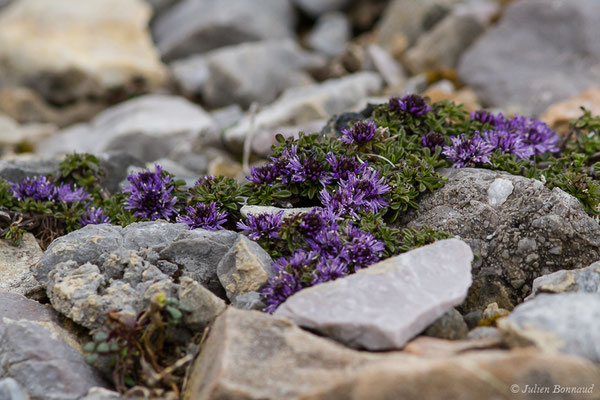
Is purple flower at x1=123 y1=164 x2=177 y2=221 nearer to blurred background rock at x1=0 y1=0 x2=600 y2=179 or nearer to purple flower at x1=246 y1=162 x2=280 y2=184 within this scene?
purple flower at x1=246 y1=162 x2=280 y2=184

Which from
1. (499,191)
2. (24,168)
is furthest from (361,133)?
(24,168)

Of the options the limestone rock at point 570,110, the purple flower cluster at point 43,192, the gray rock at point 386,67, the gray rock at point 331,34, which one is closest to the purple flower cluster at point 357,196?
the purple flower cluster at point 43,192

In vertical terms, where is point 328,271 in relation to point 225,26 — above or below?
above

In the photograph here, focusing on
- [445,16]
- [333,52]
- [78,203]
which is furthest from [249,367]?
[333,52]

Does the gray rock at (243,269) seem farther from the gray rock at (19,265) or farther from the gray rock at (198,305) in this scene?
the gray rock at (19,265)

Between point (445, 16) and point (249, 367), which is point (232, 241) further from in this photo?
point (445, 16)

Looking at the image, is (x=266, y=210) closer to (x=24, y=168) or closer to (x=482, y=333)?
(x=482, y=333)

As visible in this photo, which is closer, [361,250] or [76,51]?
[361,250]
